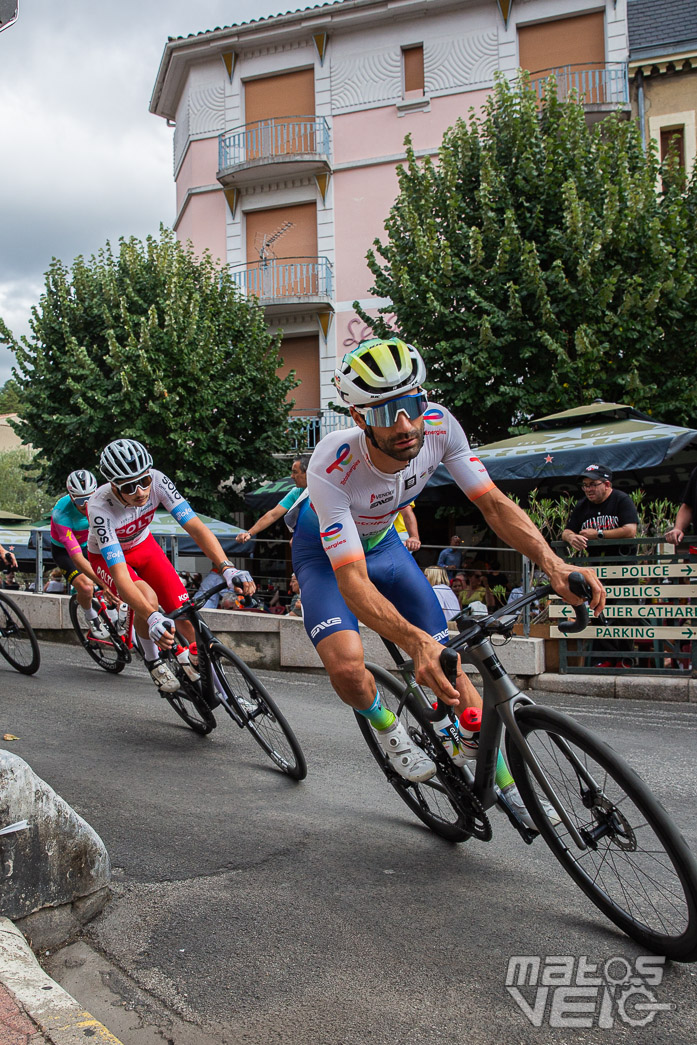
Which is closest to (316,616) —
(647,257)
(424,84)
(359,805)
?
(359,805)

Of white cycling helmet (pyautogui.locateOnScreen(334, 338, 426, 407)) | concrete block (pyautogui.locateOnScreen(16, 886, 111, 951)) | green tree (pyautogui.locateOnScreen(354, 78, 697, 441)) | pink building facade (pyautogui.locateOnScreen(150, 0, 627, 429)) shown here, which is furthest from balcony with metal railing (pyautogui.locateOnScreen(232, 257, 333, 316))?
concrete block (pyautogui.locateOnScreen(16, 886, 111, 951))

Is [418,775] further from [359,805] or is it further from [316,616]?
[359,805]

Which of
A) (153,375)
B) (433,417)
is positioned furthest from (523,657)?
(153,375)

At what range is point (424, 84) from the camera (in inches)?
1001

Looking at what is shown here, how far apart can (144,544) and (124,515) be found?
0.30m

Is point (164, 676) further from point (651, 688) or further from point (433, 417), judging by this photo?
point (651, 688)

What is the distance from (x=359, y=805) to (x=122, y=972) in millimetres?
1894

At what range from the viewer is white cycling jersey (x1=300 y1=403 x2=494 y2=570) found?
3.51 m

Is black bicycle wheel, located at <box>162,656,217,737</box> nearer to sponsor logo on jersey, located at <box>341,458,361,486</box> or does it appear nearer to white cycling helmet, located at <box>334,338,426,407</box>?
sponsor logo on jersey, located at <box>341,458,361,486</box>

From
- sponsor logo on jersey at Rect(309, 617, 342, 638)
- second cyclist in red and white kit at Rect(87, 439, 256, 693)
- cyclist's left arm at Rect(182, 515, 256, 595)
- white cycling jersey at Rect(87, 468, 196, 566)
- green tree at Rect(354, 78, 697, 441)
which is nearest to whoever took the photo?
sponsor logo on jersey at Rect(309, 617, 342, 638)

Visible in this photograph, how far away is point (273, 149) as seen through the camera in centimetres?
2683

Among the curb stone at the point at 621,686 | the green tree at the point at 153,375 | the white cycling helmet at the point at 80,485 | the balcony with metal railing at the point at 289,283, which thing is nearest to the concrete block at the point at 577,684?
the curb stone at the point at 621,686

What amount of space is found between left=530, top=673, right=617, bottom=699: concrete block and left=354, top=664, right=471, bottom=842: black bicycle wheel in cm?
430

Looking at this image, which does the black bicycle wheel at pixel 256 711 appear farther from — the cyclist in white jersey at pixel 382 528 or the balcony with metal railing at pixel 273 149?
the balcony with metal railing at pixel 273 149
